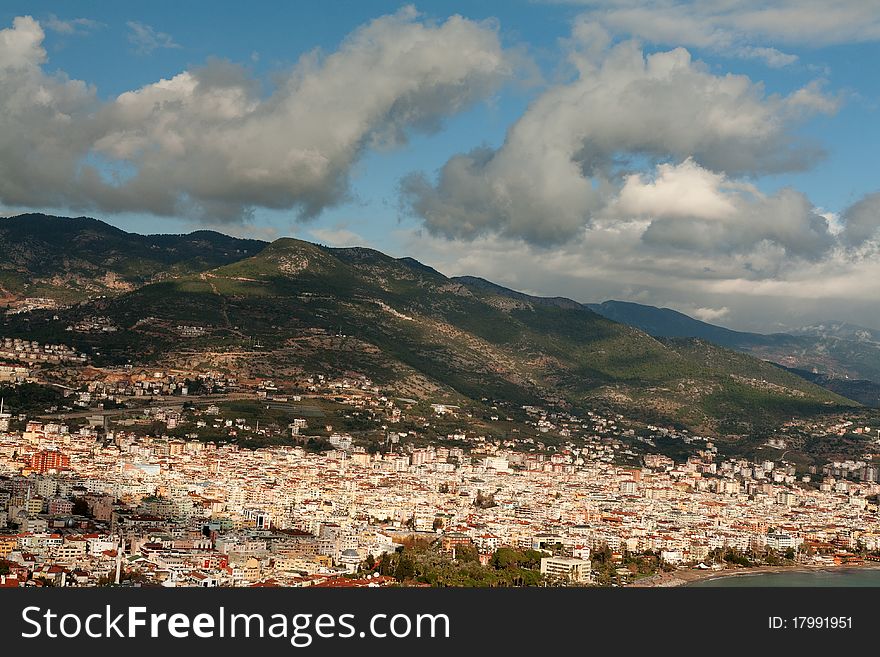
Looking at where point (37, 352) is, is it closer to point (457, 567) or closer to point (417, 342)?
point (417, 342)

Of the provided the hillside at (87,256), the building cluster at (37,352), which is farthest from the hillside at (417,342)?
the hillside at (87,256)

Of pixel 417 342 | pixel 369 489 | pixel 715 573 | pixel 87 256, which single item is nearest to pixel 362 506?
pixel 369 489

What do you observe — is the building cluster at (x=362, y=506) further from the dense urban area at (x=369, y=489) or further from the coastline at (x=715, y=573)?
the coastline at (x=715, y=573)
